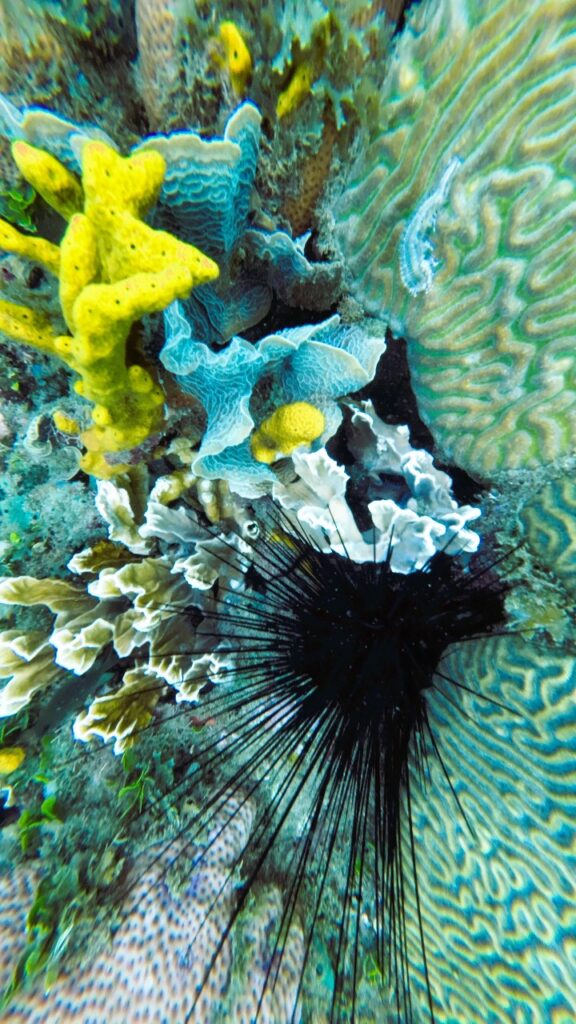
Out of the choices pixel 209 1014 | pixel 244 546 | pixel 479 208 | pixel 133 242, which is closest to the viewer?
pixel 133 242

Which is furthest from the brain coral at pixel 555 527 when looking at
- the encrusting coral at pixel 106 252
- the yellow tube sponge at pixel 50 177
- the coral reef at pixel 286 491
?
the yellow tube sponge at pixel 50 177

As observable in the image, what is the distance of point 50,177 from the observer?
4.08 feet

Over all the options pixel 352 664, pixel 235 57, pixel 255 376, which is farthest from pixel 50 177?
pixel 352 664

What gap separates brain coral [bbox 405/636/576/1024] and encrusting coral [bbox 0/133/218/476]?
2.03 meters

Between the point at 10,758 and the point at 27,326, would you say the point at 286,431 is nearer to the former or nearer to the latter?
the point at 27,326

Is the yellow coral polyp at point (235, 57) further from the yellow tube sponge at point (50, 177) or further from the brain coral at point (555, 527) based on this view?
the brain coral at point (555, 527)

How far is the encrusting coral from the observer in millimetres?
1117

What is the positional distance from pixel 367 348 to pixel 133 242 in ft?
3.21

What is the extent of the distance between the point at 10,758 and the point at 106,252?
2357 mm

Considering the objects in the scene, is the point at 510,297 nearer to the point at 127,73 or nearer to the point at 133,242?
the point at 133,242

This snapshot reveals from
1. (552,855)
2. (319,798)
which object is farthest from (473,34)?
(552,855)

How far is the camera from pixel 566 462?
6.44ft

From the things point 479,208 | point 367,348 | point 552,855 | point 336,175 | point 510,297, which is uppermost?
point 336,175

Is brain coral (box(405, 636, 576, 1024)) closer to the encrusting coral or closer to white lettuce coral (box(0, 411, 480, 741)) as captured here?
white lettuce coral (box(0, 411, 480, 741))
